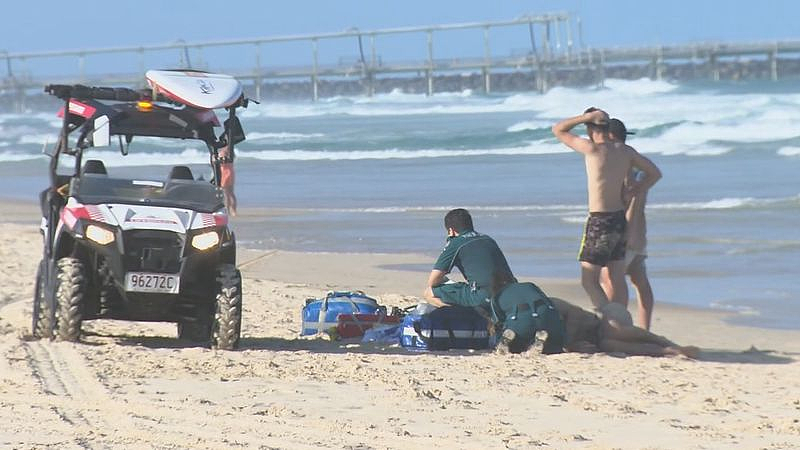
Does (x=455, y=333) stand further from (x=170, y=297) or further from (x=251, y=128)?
(x=251, y=128)

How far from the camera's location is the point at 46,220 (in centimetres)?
884

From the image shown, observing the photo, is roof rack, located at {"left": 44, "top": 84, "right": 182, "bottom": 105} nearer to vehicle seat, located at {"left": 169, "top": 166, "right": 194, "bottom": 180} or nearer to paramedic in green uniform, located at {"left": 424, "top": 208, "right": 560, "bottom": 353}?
vehicle seat, located at {"left": 169, "top": 166, "right": 194, "bottom": 180}

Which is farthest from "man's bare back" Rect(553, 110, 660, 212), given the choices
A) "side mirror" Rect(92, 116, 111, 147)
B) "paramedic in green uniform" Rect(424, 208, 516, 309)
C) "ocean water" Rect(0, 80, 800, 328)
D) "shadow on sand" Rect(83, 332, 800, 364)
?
"side mirror" Rect(92, 116, 111, 147)

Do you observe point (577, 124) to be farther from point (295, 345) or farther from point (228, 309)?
point (228, 309)

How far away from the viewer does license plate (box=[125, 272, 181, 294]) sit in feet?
26.5

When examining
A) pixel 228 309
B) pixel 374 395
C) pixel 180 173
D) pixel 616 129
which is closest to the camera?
pixel 374 395

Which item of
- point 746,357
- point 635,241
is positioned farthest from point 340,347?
point 746,357

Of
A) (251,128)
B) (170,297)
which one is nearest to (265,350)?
(170,297)

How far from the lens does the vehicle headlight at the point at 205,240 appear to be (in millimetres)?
8180

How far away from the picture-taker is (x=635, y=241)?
923cm

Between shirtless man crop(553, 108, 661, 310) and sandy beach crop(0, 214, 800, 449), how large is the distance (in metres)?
0.63

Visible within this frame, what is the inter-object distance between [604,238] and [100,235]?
2.91 metres

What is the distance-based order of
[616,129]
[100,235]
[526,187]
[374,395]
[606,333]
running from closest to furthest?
[374,395] → [100,235] → [606,333] → [616,129] → [526,187]

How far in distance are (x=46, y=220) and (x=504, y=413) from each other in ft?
11.0
